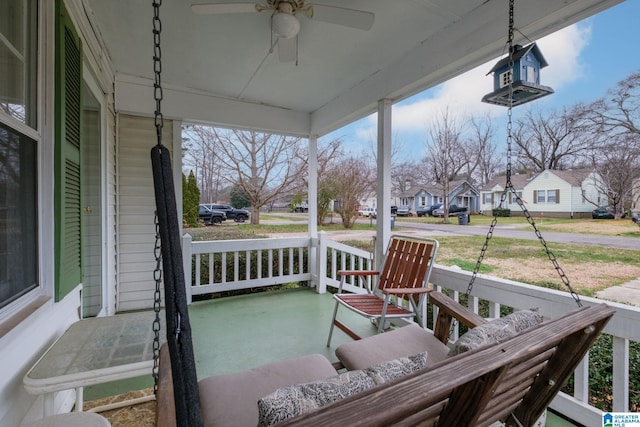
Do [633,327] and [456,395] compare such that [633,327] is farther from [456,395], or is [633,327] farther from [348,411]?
[348,411]

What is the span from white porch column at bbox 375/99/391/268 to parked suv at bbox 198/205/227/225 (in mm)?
2268

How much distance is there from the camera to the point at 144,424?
1714mm

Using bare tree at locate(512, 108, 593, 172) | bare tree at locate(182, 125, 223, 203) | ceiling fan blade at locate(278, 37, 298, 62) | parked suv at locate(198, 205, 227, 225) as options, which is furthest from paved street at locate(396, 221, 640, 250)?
bare tree at locate(182, 125, 223, 203)

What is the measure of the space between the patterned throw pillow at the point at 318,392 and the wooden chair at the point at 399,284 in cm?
147

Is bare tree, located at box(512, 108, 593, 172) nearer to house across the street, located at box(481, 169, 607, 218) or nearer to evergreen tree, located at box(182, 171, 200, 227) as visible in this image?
house across the street, located at box(481, 169, 607, 218)

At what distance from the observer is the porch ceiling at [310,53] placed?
214 cm

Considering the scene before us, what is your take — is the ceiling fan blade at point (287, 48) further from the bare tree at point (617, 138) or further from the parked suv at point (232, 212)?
the parked suv at point (232, 212)

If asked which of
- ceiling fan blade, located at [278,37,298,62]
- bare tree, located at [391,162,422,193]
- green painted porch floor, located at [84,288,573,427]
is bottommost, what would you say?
green painted porch floor, located at [84,288,573,427]

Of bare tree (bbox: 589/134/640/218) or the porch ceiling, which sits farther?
the porch ceiling

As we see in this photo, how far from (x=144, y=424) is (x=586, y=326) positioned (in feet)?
7.54

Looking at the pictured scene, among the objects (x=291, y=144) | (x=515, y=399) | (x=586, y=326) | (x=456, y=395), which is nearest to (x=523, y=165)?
(x=586, y=326)

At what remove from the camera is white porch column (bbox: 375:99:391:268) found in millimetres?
3107

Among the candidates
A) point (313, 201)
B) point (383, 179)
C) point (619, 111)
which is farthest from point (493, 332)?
point (313, 201)

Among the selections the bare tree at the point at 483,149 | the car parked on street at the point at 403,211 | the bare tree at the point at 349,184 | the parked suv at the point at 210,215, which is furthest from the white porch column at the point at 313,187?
the bare tree at the point at 483,149
